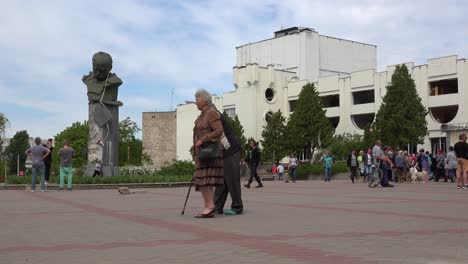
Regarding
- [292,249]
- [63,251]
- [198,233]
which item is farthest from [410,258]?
[63,251]

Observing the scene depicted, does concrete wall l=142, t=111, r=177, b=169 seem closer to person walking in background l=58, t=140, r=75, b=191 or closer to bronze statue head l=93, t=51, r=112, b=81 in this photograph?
bronze statue head l=93, t=51, r=112, b=81

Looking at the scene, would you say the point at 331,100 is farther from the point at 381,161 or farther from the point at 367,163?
the point at 381,161

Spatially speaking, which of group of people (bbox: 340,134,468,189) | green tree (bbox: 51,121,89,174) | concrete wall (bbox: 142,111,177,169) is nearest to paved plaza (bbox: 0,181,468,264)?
group of people (bbox: 340,134,468,189)

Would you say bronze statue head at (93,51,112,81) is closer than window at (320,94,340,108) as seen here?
Yes

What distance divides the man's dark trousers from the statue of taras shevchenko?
1639cm

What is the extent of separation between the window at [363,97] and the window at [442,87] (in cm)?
818

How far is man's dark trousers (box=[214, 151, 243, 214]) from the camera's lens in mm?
10102

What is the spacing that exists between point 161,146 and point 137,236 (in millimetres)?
86563

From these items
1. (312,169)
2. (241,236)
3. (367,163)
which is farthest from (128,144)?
(241,236)

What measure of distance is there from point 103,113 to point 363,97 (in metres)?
46.3

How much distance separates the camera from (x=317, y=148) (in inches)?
2324

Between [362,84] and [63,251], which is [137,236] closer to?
[63,251]

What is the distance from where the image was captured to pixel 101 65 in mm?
25484

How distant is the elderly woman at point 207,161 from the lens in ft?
30.9
